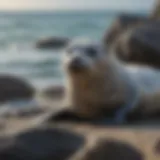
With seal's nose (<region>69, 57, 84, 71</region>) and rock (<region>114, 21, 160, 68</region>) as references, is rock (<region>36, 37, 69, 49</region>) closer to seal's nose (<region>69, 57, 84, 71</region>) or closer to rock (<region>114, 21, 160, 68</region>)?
rock (<region>114, 21, 160, 68</region>)

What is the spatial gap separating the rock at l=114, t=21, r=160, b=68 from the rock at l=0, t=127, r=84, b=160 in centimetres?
167

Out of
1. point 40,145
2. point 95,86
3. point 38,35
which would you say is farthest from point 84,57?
point 38,35

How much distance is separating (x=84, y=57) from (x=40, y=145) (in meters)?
0.59

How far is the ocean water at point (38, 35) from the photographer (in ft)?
14.0

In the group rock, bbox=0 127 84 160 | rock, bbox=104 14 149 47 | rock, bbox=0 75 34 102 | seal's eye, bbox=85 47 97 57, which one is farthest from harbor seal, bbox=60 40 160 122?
rock, bbox=104 14 149 47

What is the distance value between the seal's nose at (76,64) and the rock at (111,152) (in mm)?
456

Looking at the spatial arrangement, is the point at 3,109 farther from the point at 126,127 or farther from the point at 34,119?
the point at 126,127

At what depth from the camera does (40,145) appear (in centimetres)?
200

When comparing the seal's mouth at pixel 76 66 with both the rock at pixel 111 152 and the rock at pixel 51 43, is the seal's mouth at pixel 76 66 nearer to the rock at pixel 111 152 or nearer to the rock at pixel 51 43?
the rock at pixel 111 152

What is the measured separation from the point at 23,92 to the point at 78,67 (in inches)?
33.1

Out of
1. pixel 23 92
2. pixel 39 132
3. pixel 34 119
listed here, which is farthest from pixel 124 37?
pixel 39 132

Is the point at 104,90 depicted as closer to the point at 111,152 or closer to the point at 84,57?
the point at 84,57

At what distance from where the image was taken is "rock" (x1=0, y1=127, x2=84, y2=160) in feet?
6.24

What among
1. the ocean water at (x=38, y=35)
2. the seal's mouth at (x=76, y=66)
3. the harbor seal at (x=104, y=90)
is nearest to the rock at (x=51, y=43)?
the ocean water at (x=38, y=35)
